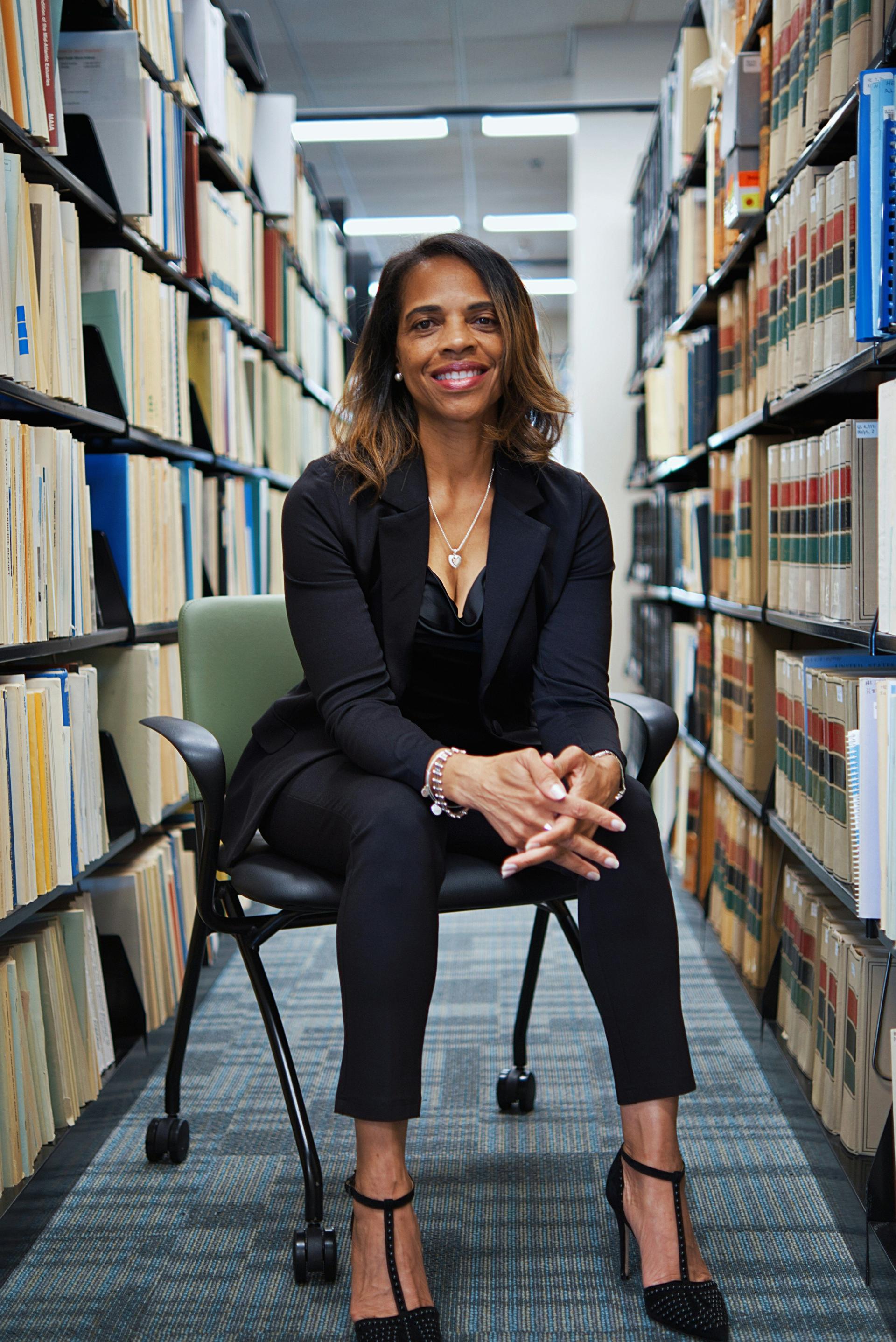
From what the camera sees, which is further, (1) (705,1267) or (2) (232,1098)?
(2) (232,1098)

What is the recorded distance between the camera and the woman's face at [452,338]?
1.56 meters

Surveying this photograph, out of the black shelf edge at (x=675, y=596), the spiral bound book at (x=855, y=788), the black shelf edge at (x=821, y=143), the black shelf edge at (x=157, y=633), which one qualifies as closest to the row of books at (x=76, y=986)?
the black shelf edge at (x=157, y=633)

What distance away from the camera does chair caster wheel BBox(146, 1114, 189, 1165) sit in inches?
64.0

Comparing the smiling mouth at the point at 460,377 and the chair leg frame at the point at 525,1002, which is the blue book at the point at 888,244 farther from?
the chair leg frame at the point at 525,1002

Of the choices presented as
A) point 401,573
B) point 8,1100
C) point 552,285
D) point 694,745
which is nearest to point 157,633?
point 401,573

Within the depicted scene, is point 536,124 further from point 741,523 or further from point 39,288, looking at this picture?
point 39,288

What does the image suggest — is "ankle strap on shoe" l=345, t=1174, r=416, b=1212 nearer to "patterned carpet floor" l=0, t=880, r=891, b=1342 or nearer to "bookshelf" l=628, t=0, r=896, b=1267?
"patterned carpet floor" l=0, t=880, r=891, b=1342

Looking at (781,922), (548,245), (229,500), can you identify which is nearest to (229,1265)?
(781,922)

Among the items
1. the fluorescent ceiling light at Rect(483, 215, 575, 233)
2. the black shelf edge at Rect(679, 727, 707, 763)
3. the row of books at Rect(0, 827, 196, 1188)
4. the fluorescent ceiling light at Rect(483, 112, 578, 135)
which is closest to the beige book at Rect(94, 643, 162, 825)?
the row of books at Rect(0, 827, 196, 1188)

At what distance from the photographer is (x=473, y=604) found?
1.54 meters

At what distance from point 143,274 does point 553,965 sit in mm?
1616

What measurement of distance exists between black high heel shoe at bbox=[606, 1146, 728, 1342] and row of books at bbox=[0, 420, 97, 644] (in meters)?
1.00

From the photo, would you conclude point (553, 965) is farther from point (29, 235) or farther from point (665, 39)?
point (665, 39)

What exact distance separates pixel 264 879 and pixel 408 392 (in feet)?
2.38
